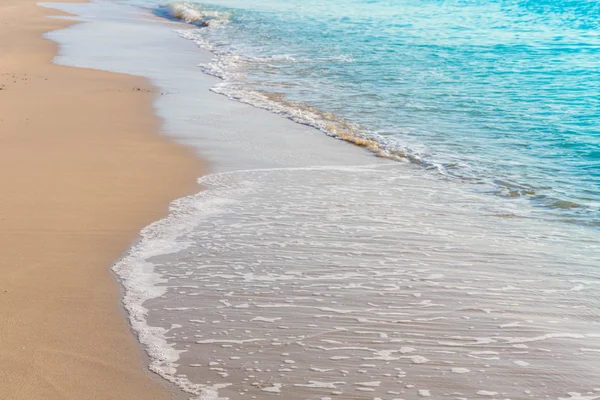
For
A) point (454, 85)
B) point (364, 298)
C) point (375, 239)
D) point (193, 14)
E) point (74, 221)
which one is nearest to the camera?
point (364, 298)

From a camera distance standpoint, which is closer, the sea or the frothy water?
the frothy water

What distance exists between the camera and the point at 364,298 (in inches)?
178

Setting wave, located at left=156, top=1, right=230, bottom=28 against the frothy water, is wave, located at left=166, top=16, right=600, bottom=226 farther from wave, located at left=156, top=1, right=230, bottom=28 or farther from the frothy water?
wave, located at left=156, top=1, right=230, bottom=28

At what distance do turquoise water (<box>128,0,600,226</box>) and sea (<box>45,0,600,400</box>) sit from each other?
0.19ft

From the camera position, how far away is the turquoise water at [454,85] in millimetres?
7922

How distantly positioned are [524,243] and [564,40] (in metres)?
15.8

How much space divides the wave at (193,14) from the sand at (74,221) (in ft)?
42.4

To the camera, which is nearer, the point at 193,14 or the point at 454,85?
the point at 454,85

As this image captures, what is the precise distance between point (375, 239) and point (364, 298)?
105 centimetres

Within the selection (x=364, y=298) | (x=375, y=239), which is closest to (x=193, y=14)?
(x=375, y=239)

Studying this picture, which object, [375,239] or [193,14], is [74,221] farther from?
[193,14]

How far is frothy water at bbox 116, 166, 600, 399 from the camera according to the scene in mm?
3682

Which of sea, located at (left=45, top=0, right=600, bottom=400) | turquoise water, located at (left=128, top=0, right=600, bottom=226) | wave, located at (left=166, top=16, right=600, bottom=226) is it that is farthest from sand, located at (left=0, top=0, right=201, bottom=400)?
turquoise water, located at (left=128, top=0, right=600, bottom=226)

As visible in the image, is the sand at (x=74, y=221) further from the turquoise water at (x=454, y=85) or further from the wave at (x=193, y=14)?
the wave at (x=193, y=14)
